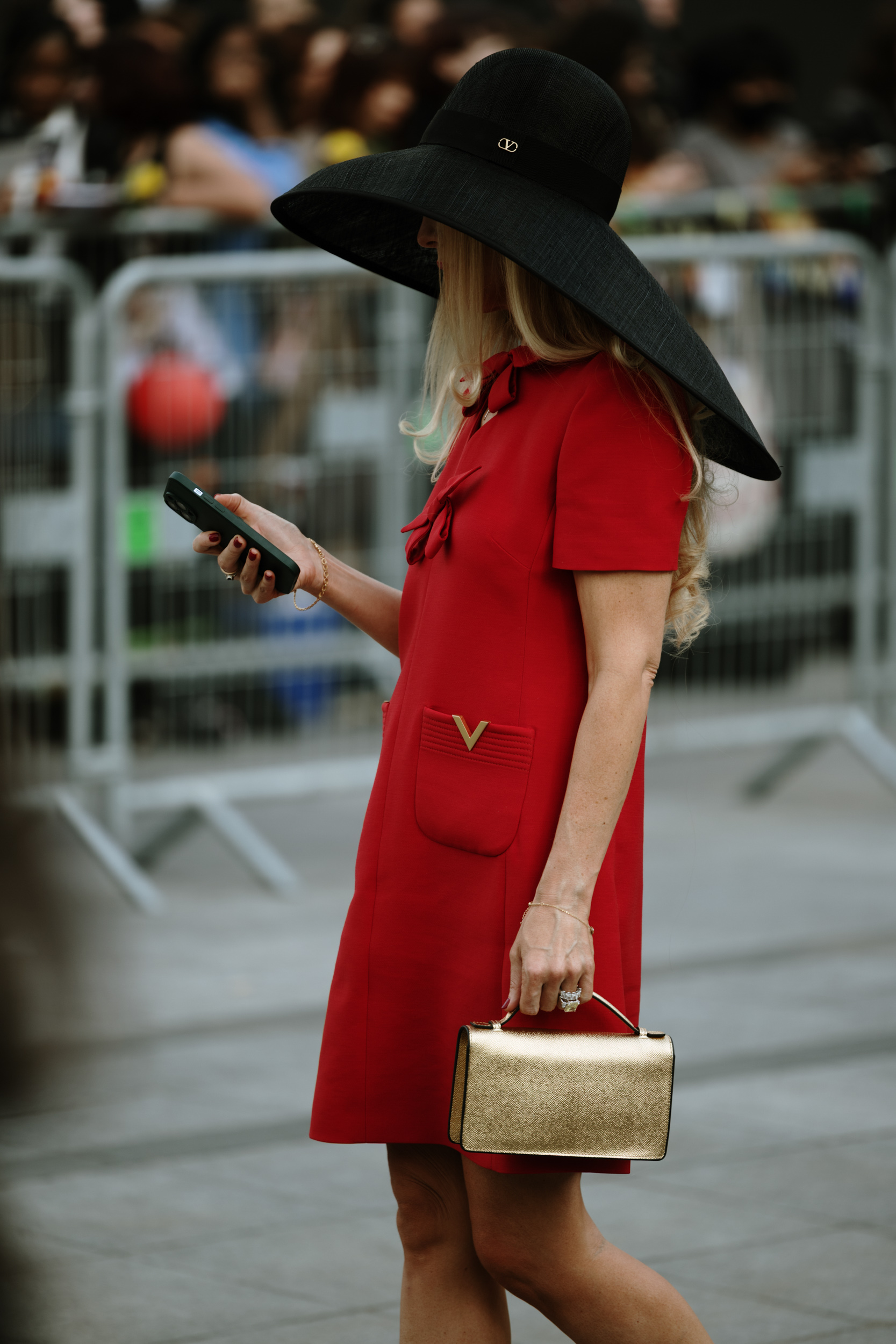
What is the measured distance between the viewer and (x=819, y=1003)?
5.41 m

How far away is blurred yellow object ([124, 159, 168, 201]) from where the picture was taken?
7539 millimetres

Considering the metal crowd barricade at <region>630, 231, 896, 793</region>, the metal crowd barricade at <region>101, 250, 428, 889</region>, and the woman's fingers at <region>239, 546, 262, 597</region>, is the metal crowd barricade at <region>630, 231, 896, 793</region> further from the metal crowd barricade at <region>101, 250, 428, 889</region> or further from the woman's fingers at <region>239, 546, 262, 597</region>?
the woman's fingers at <region>239, 546, 262, 597</region>

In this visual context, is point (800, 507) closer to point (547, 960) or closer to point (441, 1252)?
point (441, 1252)

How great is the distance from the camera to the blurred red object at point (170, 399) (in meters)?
6.51

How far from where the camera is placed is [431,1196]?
2.64m

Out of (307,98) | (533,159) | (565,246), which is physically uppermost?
(307,98)

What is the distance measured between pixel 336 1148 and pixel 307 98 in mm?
6025

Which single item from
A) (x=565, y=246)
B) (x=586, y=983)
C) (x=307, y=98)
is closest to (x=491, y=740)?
(x=586, y=983)

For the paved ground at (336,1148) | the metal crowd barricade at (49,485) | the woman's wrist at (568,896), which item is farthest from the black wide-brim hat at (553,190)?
the metal crowd barricade at (49,485)

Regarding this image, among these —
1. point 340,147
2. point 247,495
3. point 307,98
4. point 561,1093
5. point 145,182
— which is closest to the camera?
point 561,1093

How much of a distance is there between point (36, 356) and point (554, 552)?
14.4 feet

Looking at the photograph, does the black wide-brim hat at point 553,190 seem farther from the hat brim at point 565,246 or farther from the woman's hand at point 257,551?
the woman's hand at point 257,551

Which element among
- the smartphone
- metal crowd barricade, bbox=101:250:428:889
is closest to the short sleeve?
the smartphone

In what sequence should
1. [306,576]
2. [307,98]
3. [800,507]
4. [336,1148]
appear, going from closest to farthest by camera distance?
[306,576], [336,1148], [800,507], [307,98]
